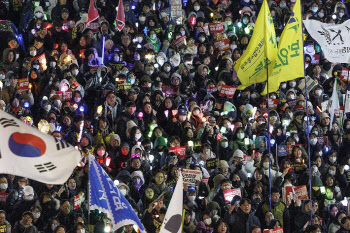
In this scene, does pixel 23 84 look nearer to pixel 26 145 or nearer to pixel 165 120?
pixel 165 120

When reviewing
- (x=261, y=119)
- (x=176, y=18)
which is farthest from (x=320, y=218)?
(x=176, y=18)

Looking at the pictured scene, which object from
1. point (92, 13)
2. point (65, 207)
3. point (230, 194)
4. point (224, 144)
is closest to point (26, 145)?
point (65, 207)

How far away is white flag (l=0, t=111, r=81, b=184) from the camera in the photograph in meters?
9.41

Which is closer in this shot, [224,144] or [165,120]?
[224,144]

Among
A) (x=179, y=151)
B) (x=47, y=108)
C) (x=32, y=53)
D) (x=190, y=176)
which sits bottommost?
(x=190, y=176)

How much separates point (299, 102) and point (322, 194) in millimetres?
3395

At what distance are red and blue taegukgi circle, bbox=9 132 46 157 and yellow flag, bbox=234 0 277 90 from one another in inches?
263

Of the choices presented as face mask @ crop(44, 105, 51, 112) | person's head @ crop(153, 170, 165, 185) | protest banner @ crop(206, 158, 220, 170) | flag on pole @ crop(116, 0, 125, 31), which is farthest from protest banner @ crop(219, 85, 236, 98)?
person's head @ crop(153, 170, 165, 185)

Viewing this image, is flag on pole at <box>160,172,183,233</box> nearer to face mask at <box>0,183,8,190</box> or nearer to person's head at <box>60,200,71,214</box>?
person's head at <box>60,200,71,214</box>

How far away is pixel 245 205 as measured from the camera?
1500 centimetres

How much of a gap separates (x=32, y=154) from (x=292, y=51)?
6.88 meters

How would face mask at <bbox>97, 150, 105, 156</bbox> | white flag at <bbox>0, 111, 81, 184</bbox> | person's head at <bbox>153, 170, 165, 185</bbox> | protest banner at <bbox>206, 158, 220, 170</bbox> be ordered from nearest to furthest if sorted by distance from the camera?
white flag at <bbox>0, 111, 81, 184</bbox> < person's head at <bbox>153, 170, 165, 185</bbox> < face mask at <bbox>97, 150, 105, 156</bbox> < protest banner at <bbox>206, 158, 220, 170</bbox>

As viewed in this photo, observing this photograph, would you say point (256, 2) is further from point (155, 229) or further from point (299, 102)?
point (155, 229)

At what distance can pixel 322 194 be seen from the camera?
16.8 metres
